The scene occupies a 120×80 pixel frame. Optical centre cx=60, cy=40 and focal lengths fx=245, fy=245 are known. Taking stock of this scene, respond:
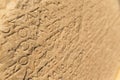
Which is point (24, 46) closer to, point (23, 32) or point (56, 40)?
point (23, 32)

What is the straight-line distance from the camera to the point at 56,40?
1979 mm

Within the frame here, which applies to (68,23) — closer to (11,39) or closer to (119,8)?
(11,39)

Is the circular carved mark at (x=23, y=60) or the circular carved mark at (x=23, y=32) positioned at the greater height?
the circular carved mark at (x=23, y=32)

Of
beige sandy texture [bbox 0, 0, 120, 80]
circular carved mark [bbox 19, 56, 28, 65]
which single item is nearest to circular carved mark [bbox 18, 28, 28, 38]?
beige sandy texture [bbox 0, 0, 120, 80]

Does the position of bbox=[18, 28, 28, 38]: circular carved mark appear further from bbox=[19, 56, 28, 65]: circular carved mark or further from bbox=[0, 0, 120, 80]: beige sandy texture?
bbox=[19, 56, 28, 65]: circular carved mark

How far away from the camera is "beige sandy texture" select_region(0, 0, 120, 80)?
1.61m

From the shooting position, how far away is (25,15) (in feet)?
5.56

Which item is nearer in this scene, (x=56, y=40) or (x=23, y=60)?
(x=23, y=60)

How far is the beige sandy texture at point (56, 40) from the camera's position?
161 cm

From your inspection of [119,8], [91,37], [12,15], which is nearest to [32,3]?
[12,15]

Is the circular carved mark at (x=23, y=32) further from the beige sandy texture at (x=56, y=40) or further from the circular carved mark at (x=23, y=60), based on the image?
the circular carved mark at (x=23, y=60)

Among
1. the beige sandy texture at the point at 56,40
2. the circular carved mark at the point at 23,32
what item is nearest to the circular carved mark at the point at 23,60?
the beige sandy texture at the point at 56,40

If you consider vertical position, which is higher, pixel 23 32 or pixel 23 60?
pixel 23 32

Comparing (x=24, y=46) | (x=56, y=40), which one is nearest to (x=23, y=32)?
(x=24, y=46)
